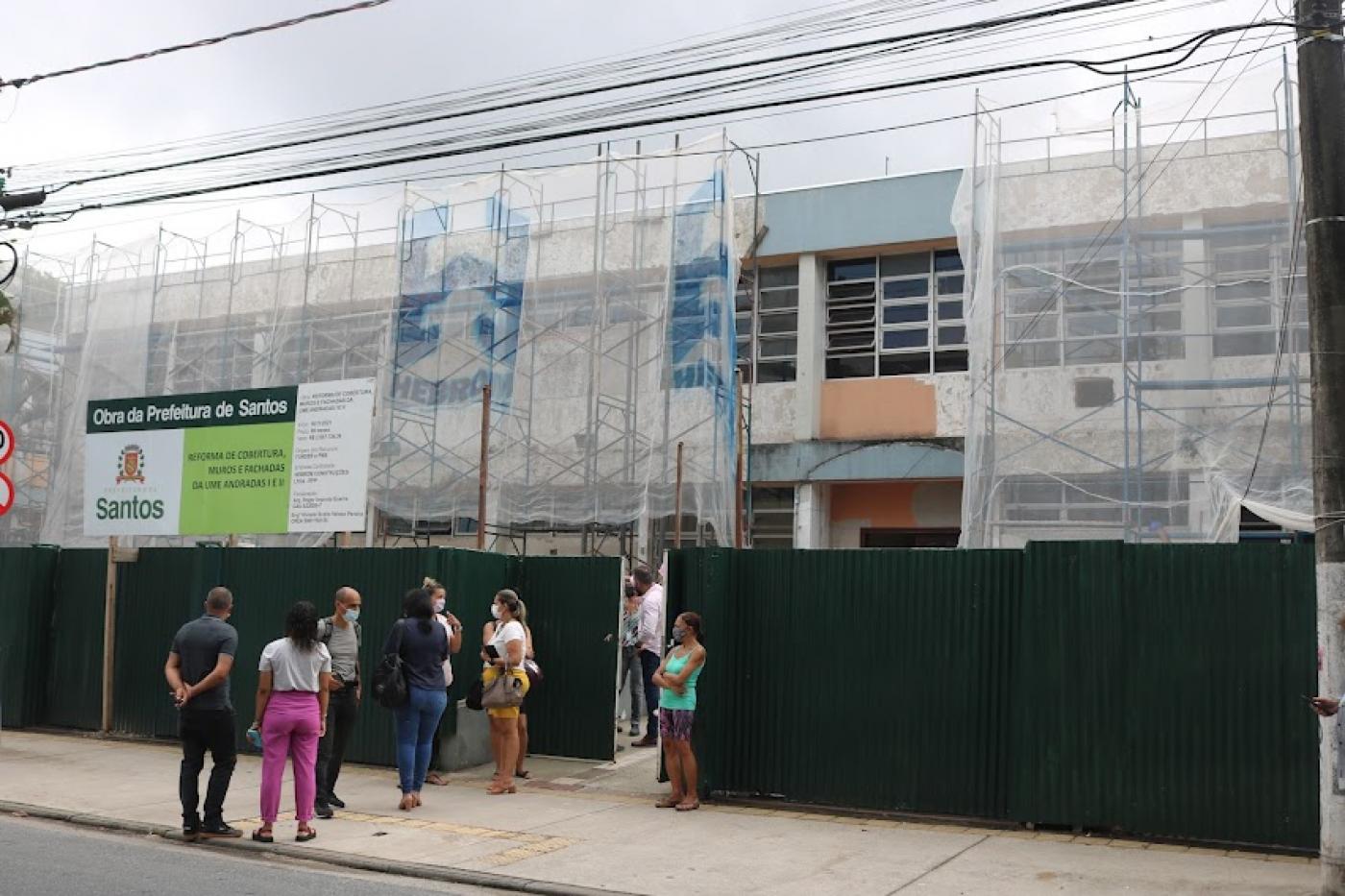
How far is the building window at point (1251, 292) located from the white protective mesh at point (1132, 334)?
0.02 meters

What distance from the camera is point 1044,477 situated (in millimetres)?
15961

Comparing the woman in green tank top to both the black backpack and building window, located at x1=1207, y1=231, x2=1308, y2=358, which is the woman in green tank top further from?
building window, located at x1=1207, y1=231, x2=1308, y2=358

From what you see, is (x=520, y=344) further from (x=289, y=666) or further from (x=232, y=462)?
(x=289, y=666)

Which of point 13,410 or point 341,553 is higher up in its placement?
point 13,410

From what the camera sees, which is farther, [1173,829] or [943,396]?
[943,396]

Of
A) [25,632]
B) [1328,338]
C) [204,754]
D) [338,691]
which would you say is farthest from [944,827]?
[25,632]

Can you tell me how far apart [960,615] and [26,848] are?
269 inches

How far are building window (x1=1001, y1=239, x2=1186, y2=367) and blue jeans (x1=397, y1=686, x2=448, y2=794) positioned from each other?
9.09 meters

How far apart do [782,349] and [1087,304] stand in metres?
7.12

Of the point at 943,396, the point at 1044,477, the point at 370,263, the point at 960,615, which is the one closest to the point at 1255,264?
the point at 1044,477

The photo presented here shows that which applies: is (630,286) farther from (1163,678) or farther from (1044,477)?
(1163,678)

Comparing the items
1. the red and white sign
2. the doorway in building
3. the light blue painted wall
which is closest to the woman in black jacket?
the red and white sign

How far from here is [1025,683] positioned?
9.38m

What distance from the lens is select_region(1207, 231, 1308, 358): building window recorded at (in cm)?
1502
